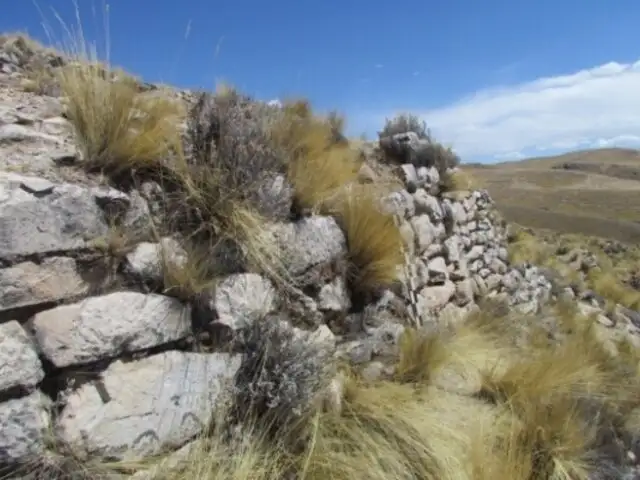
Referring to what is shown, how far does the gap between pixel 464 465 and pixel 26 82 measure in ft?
14.9

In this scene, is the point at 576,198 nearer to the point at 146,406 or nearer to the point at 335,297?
the point at 335,297

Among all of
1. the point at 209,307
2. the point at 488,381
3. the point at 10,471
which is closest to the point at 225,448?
the point at 209,307

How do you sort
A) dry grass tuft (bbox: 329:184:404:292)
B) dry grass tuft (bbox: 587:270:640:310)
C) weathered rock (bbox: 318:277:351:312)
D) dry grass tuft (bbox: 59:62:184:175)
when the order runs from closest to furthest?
1. dry grass tuft (bbox: 59:62:184:175)
2. weathered rock (bbox: 318:277:351:312)
3. dry grass tuft (bbox: 329:184:404:292)
4. dry grass tuft (bbox: 587:270:640:310)

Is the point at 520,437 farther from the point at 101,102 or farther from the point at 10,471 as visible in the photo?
the point at 101,102

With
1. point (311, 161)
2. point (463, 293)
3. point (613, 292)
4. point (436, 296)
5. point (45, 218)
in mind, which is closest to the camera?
point (45, 218)

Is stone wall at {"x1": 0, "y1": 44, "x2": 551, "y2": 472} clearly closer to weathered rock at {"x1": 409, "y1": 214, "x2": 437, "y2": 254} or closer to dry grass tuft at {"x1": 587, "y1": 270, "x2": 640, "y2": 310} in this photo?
weathered rock at {"x1": 409, "y1": 214, "x2": 437, "y2": 254}

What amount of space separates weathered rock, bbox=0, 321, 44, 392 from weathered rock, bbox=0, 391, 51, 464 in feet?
0.23

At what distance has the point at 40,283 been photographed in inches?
104

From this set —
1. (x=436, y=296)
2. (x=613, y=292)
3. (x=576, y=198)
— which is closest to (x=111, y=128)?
(x=436, y=296)

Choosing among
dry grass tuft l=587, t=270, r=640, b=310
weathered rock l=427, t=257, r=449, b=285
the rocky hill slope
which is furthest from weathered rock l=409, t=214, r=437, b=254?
dry grass tuft l=587, t=270, r=640, b=310

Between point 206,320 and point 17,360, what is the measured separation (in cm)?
102

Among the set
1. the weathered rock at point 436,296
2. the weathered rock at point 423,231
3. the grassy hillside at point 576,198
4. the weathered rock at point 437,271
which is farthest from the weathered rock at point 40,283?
the grassy hillside at point 576,198

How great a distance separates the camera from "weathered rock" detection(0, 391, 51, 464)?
2281mm

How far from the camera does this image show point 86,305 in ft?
8.89
